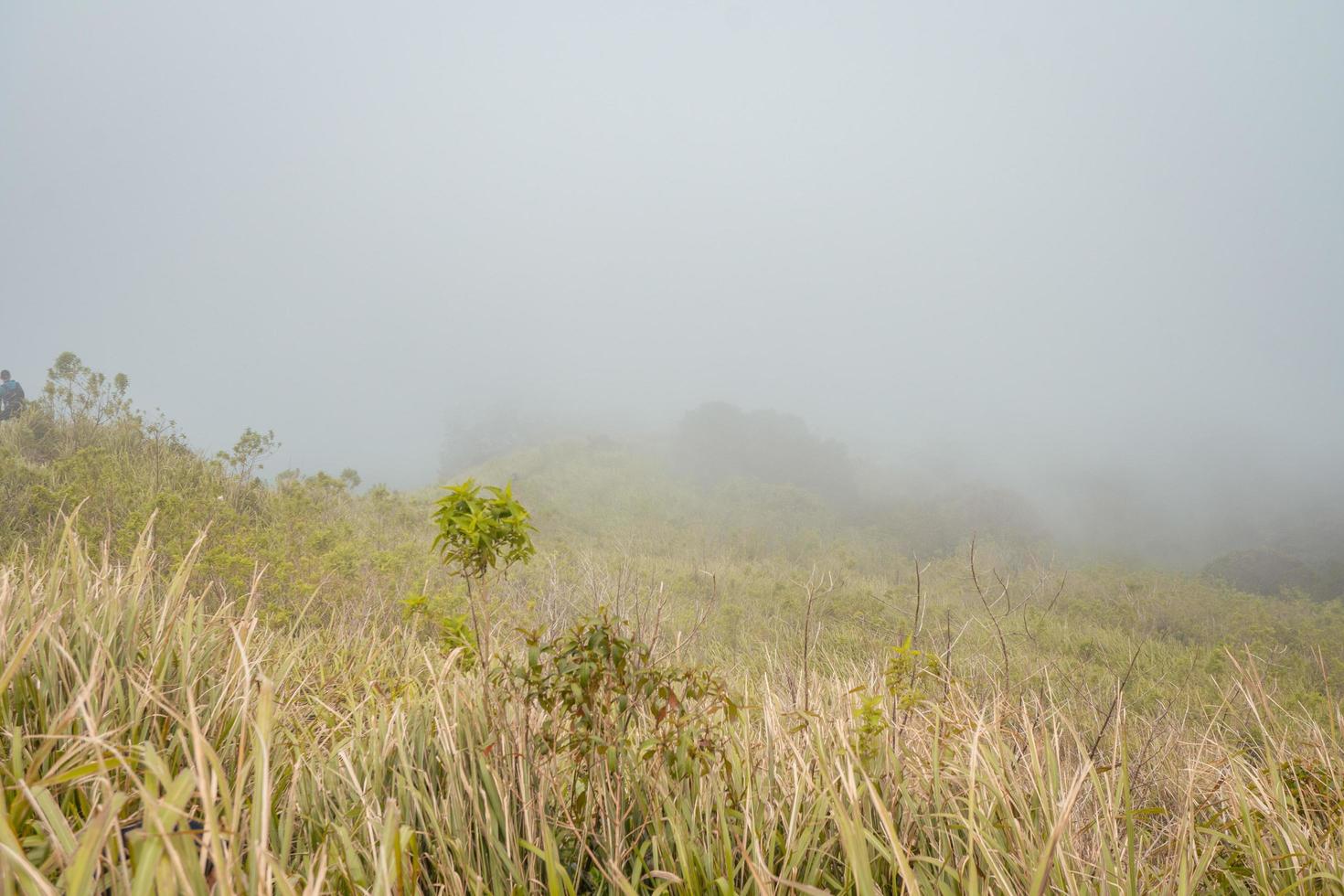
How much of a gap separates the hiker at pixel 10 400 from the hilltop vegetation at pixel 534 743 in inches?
197

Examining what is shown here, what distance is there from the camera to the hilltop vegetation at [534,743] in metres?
1.50

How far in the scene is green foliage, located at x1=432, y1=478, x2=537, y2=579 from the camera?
2.25 metres

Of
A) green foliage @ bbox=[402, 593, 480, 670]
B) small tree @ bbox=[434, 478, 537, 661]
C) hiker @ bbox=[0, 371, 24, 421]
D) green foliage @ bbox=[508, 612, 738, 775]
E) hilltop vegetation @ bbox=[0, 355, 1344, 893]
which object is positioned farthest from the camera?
hiker @ bbox=[0, 371, 24, 421]

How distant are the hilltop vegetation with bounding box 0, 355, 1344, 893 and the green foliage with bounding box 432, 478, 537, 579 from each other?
0.58ft

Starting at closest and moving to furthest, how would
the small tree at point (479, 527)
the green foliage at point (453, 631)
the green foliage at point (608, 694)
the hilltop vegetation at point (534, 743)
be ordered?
1. the hilltop vegetation at point (534, 743)
2. the green foliage at point (608, 694)
3. the small tree at point (479, 527)
4. the green foliage at point (453, 631)

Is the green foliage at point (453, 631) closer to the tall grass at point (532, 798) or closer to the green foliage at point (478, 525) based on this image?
Result: the tall grass at point (532, 798)

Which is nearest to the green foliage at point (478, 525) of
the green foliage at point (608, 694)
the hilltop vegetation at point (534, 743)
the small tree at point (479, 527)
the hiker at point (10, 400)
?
the small tree at point (479, 527)

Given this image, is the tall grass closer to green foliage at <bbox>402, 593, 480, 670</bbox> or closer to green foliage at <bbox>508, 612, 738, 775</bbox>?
green foliage at <bbox>508, 612, 738, 775</bbox>

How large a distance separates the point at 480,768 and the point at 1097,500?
34200 mm

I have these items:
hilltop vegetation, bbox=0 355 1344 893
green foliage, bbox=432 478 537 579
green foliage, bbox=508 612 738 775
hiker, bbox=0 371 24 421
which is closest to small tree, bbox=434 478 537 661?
green foliage, bbox=432 478 537 579

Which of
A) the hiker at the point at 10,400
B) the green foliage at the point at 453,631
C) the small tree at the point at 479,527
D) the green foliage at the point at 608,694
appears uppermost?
the hiker at the point at 10,400

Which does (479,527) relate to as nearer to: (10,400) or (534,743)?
(534,743)

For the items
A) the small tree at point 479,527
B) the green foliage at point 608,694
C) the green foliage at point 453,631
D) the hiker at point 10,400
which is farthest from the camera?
the hiker at point 10,400

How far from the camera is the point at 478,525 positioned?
2.25m
